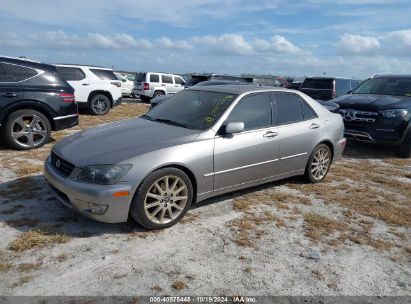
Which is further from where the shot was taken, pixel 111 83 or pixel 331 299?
pixel 111 83

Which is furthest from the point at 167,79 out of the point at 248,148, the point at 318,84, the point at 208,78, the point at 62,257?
the point at 62,257

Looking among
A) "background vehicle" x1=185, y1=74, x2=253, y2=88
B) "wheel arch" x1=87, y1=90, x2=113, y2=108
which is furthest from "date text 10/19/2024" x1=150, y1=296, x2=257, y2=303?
"background vehicle" x1=185, y1=74, x2=253, y2=88

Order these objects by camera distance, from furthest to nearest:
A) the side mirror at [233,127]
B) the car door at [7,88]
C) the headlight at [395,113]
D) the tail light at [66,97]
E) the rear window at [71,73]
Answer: the rear window at [71,73] < the headlight at [395,113] < the tail light at [66,97] < the car door at [7,88] < the side mirror at [233,127]

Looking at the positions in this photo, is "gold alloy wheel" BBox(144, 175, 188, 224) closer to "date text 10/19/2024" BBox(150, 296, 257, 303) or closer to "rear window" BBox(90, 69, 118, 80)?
"date text 10/19/2024" BBox(150, 296, 257, 303)

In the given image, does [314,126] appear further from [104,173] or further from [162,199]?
[104,173]

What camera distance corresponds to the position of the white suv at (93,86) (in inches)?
482

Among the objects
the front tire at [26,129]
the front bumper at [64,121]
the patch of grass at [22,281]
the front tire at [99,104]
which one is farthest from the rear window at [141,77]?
the patch of grass at [22,281]

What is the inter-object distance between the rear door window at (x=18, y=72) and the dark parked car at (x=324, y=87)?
33.1 ft

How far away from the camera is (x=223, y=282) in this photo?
3156mm

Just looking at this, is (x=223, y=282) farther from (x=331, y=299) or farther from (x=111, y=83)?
(x=111, y=83)

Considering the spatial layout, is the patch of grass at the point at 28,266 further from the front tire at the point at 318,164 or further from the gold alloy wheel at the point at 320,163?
the gold alloy wheel at the point at 320,163

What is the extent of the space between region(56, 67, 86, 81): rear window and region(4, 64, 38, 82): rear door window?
205 inches

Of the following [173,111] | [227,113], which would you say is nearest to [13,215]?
[173,111]

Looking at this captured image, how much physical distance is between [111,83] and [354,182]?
9.51 meters
